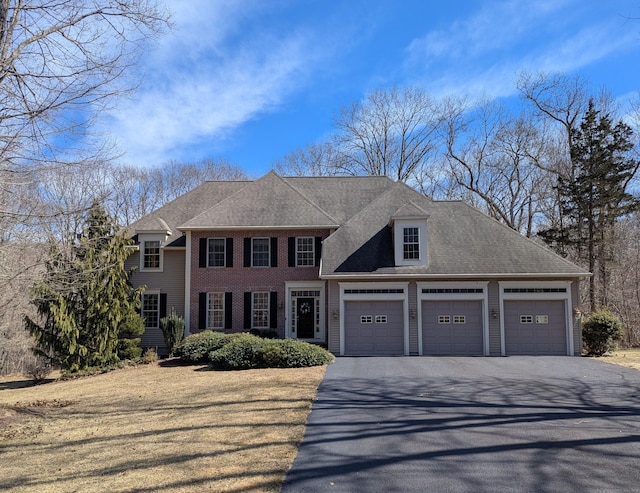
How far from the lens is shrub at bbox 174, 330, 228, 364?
659 inches

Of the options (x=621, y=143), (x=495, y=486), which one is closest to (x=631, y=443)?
(x=495, y=486)

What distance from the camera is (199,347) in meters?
16.8

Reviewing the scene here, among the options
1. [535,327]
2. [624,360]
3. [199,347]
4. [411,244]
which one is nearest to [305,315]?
[199,347]

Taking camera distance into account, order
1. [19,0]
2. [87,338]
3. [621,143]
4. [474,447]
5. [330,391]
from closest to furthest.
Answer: [474,447]
[19,0]
[330,391]
[87,338]
[621,143]

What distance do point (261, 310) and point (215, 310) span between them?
6.52 ft

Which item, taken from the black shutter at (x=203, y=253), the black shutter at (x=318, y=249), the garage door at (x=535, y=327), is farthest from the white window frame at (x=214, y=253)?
the garage door at (x=535, y=327)

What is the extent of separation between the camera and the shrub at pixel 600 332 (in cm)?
1827

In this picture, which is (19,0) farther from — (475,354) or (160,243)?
(475,354)

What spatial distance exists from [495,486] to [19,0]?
10.5 m

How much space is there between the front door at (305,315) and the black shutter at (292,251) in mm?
1578

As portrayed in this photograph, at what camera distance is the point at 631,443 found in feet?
23.1

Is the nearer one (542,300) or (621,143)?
(542,300)

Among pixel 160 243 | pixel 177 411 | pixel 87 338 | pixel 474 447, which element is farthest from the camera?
pixel 160 243

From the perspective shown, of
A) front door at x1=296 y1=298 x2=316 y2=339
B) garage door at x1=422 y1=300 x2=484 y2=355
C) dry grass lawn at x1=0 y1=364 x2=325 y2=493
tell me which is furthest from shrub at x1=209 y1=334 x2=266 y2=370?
garage door at x1=422 y1=300 x2=484 y2=355
